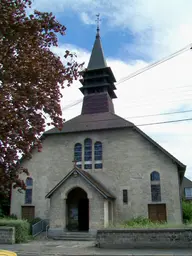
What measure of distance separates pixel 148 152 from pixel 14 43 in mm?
18370

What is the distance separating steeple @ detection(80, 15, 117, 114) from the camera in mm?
29062

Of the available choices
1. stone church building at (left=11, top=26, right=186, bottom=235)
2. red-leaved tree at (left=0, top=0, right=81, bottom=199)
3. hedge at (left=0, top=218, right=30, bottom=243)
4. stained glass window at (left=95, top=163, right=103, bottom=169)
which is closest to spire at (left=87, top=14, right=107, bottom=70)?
stone church building at (left=11, top=26, right=186, bottom=235)

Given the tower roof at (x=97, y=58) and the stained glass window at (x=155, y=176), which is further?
the tower roof at (x=97, y=58)

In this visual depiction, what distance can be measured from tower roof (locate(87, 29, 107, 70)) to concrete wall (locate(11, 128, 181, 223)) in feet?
30.3

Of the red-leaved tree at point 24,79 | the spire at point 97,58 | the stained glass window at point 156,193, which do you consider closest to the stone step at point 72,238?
the stained glass window at point 156,193

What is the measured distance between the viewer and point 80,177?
72.3 feet

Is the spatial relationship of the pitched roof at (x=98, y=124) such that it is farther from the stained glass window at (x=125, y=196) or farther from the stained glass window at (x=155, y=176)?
the stained glass window at (x=125, y=196)

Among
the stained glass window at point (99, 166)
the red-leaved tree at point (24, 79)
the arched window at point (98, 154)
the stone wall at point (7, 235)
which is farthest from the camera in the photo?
the arched window at point (98, 154)

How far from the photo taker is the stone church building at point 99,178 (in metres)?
22.0

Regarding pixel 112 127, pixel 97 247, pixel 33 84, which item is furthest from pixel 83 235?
pixel 33 84

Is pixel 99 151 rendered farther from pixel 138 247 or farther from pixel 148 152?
pixel 138 247

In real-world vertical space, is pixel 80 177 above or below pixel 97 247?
above

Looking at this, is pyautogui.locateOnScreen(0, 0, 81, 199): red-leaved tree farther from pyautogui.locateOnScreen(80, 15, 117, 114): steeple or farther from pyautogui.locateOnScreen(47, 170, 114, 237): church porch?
pyautogui.locateOnScreen(80, 15, 117, 114): steeple

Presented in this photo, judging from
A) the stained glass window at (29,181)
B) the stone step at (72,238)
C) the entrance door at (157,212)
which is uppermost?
the stained glass window at (29,181)
